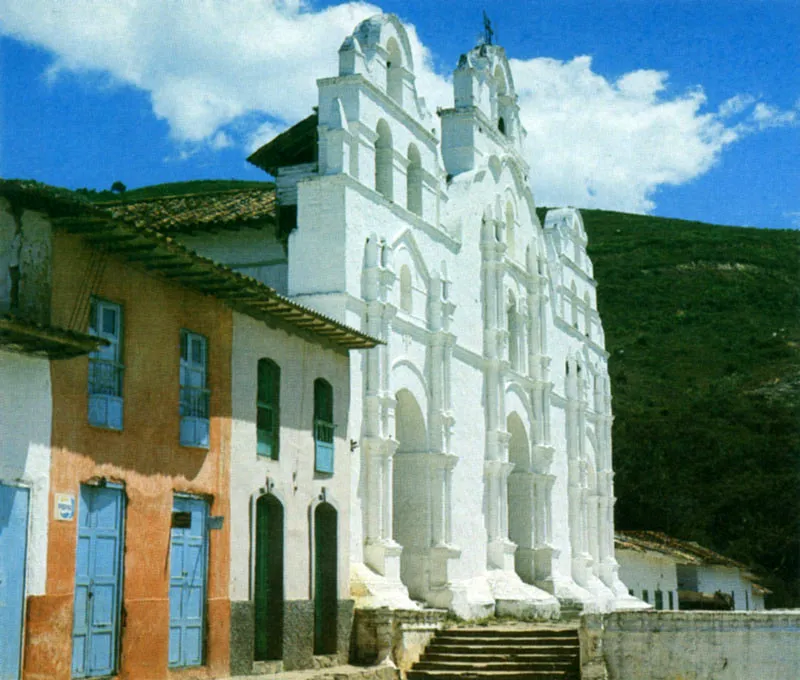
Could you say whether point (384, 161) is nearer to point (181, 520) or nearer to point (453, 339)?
point (453, 339)

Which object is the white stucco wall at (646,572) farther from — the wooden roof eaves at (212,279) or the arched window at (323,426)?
the wooden roof eaves at (212,279)

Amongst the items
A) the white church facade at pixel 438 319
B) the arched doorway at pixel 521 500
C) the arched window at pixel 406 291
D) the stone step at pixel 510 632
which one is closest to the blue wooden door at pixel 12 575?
the white church facade at pixel 438 319

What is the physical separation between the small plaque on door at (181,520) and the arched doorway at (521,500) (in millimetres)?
16609

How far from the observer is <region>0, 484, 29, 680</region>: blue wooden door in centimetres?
1359

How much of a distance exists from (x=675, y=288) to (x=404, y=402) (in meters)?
71.2

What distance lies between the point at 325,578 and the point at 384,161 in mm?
9358

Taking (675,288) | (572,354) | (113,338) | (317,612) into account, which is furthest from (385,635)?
(675,288)

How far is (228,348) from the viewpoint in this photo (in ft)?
61.0

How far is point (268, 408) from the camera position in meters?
19.7

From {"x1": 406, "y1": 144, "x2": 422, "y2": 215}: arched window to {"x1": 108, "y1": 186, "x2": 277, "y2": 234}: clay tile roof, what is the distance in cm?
302

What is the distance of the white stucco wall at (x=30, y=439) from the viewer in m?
13.9

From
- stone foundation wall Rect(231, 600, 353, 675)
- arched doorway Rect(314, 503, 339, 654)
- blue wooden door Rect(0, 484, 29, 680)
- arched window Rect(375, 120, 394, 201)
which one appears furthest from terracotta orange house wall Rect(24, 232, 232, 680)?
arched window Rect(375, 120, 394, 201)

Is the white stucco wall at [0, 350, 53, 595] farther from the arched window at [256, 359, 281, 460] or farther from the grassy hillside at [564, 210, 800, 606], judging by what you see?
the grassy hillside at [564, 210, 800, 606]

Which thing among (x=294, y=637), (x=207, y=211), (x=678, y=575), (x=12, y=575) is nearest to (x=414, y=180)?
(x=207, y=211)
